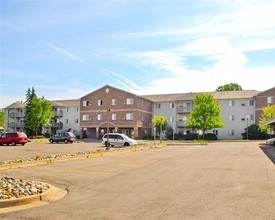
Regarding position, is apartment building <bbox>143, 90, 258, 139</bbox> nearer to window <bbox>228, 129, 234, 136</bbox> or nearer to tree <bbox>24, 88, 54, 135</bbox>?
window <bbox>228, 129, 234, 136</bbox>

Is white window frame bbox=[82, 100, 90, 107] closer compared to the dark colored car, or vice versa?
the dark colored car

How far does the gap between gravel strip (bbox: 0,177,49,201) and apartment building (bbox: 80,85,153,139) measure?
189ft

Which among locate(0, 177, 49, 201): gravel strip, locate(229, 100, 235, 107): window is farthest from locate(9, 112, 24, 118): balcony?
locate(0, 177, 49, 201): gravel strip

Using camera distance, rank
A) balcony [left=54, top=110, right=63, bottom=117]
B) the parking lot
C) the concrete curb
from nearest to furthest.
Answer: the parking lot, the concrete curb, balcony [left=54, top=110, right=63, bottom=117]

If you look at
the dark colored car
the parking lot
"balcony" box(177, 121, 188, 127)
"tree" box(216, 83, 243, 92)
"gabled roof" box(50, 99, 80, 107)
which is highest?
"tree" box(216, 83, 243, 92)

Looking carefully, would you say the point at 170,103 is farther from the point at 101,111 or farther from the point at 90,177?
the point at 90,177

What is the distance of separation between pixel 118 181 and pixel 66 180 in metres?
1.76

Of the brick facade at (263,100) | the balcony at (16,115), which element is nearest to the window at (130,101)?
the brick facade at (263,100)

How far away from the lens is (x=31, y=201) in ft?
27.2

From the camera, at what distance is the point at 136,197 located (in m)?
8.95

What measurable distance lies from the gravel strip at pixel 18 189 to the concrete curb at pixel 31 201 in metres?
0.22

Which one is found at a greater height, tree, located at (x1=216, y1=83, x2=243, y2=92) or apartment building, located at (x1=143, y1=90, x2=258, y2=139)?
tree, located at (x1=216, y1=83, x2=243, y2=92)

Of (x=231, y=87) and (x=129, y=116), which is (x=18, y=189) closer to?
(x=129, y=116)

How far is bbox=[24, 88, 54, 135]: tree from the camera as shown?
249ft
